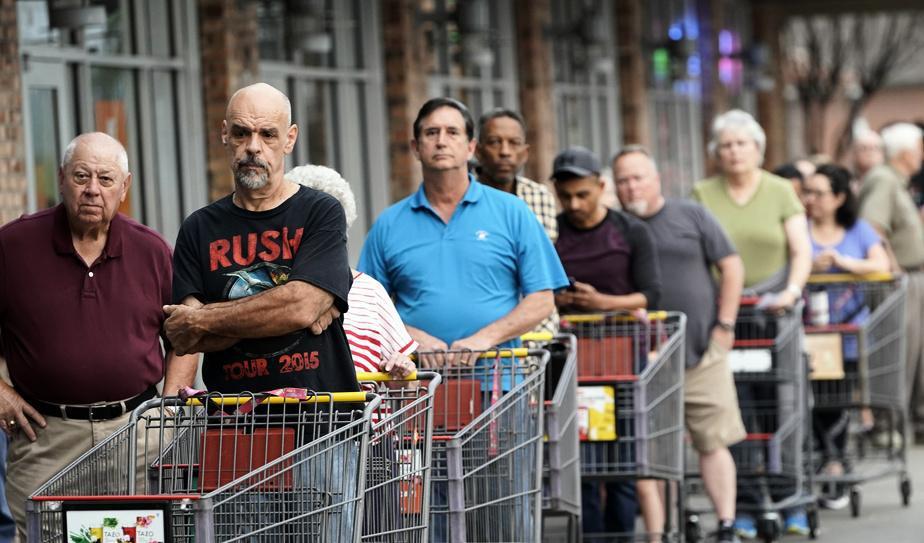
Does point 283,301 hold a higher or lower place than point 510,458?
higher

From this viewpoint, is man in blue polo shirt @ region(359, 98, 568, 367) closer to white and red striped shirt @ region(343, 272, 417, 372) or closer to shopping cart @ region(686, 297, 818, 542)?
white and red striped shirt @ region(343, 272, 417, 372)

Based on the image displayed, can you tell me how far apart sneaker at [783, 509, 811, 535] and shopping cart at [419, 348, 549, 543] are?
4.03 metres

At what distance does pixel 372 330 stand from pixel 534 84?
12.4 m

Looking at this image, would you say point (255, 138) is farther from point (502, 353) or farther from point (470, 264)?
point (470, 264)

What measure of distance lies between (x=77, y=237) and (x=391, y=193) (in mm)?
8899

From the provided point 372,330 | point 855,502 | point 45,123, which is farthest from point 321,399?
point 855,502

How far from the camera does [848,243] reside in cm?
1239

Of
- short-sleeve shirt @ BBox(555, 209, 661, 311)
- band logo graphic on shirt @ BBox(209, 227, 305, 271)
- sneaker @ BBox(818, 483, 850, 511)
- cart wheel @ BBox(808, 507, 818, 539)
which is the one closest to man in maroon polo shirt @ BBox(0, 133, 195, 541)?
band logo graphic on shirt @ BBox(209, 227, 305, 271)

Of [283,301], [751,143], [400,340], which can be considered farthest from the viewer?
[751,143]

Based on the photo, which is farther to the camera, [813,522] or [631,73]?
[631,73]

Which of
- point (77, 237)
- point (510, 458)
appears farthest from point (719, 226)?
point (77, 237)

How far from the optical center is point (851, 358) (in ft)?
37.6

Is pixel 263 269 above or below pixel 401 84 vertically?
below

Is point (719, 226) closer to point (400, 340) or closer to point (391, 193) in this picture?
point (400, 340)
